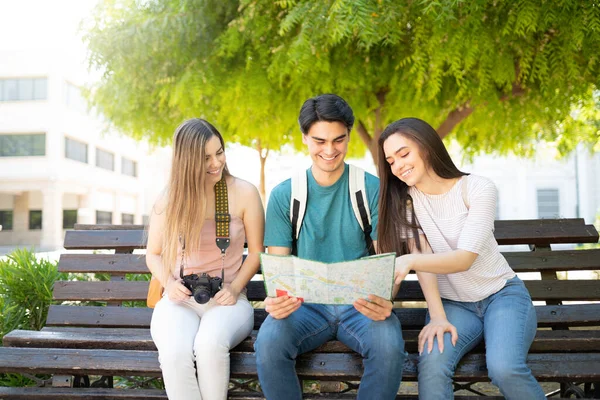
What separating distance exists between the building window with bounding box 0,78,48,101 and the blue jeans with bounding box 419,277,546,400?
107 feet

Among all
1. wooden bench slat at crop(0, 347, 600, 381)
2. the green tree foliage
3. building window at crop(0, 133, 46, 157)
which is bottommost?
wooden bench slat at crop(0, 347, 600, 381)

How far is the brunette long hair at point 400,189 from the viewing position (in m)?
2.75

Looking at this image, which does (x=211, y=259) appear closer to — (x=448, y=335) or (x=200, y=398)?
(x=200, y=398)

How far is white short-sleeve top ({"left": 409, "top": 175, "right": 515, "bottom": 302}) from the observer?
2.71 m

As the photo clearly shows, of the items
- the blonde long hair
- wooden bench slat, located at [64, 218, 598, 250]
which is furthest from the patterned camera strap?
wooden bench slat, located at [64, 218, 598, 250]

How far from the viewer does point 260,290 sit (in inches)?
144

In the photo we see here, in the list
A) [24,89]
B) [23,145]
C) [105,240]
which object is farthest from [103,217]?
[105,240]

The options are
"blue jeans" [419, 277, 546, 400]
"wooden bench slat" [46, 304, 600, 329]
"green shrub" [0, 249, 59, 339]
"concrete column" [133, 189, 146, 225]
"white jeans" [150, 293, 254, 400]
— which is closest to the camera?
"blue jeans" [419, 277, 546, 400]

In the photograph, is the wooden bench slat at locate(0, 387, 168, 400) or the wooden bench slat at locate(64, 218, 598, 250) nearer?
the wooden bench slat at locate(0, 387, 168, 400)

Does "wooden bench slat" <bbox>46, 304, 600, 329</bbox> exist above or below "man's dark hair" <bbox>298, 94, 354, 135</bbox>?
below

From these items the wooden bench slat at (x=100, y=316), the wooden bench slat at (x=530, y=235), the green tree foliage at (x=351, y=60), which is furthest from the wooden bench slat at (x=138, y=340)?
the green tree foliage at (x=351, y=60)

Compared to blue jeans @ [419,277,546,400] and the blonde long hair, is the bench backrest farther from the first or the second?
the blonde long hair

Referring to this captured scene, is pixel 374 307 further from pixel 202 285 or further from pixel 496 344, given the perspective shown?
pixel 202 285

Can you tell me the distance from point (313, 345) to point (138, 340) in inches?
41.4
